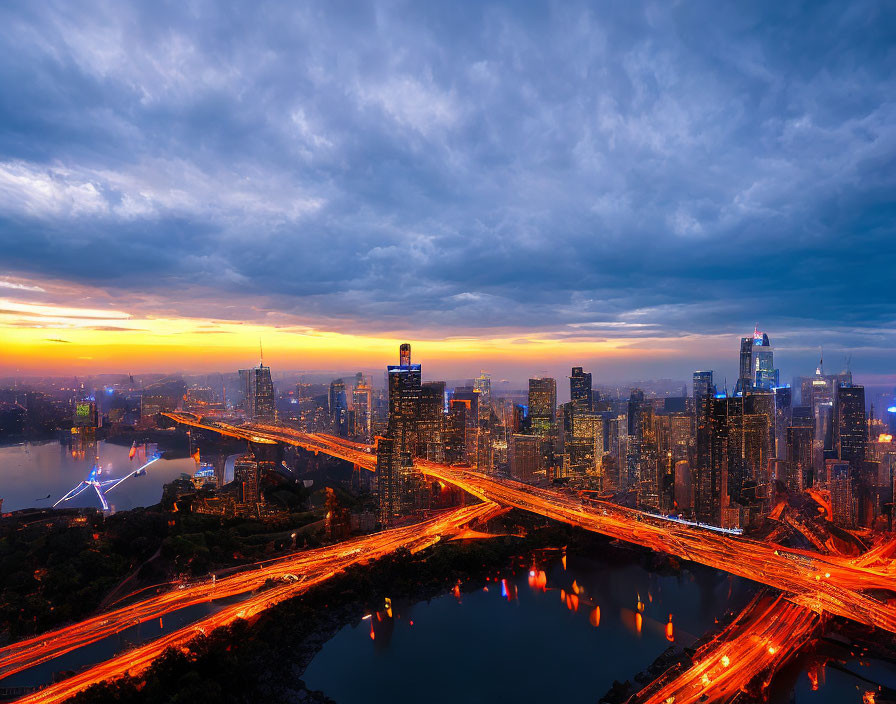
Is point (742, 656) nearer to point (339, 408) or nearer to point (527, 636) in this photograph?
point (527, 636)

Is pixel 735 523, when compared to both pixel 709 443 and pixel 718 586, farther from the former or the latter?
pixel 718 586

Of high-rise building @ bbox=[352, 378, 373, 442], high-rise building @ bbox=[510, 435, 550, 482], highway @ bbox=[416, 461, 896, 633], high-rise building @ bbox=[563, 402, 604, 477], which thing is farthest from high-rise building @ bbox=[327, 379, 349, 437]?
highway @ bbox=[416, 461, 896, 633]

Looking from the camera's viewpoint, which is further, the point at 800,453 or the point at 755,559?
the point at 800,453

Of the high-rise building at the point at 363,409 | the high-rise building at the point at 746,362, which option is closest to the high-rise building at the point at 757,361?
the high-rise building at the point at 746,362

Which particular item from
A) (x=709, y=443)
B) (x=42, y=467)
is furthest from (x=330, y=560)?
(x=42, y=467)

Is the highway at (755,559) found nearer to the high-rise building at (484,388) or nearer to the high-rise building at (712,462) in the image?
the high-rise building at (712,462)

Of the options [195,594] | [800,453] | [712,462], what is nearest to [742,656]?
[195,594]
